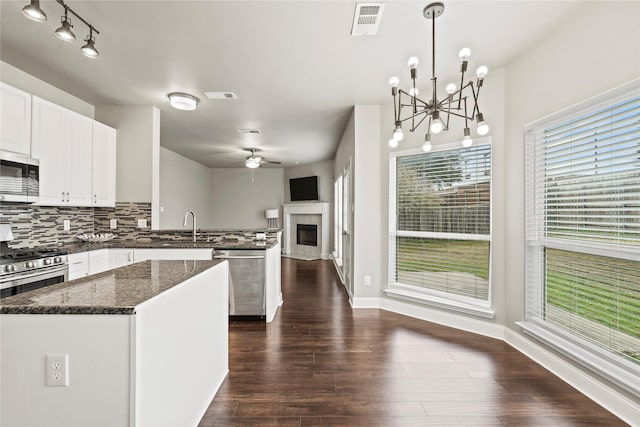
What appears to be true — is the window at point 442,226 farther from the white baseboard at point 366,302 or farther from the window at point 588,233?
the window at point 588,233

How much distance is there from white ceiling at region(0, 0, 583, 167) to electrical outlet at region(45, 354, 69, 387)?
7.39ft

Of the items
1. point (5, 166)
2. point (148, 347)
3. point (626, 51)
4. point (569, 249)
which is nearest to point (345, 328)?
point (569, 249)

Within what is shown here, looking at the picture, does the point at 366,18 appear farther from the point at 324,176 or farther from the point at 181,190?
the point at 181,190

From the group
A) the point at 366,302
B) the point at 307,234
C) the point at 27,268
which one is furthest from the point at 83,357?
the point at 307,234

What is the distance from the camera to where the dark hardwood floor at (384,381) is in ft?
5.94

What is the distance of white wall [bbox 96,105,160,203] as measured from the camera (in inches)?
155

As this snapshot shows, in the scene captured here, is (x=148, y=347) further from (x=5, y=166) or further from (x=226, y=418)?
(x=5, y=166)

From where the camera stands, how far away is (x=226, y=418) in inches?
70.3

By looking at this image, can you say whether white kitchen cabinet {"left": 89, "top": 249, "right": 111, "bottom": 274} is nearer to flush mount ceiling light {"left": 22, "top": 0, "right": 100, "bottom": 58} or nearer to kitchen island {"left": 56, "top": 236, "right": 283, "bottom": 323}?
kitchen island {"left": 56, "top": 236, "right": 283, "bottom": 323}

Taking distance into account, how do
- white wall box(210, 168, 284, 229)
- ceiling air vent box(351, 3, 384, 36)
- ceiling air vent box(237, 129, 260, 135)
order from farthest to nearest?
white wall box(210, 168, 284, 229), ceiling air vent box(237, 129, 260, 135), ceiling air vent box(351, 3, 384, 36)

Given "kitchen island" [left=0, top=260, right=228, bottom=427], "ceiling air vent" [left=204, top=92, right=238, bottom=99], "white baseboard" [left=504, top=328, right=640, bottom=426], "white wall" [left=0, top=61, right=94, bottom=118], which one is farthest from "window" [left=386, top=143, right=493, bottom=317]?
"white wall" [left=0, top=61, right=94, bottom=118]

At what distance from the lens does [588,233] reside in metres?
2.15

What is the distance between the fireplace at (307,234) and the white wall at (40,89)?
573 cm

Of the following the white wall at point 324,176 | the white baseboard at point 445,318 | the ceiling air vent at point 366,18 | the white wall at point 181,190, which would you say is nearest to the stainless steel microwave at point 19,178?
the ceiling air vent at point 366,18
